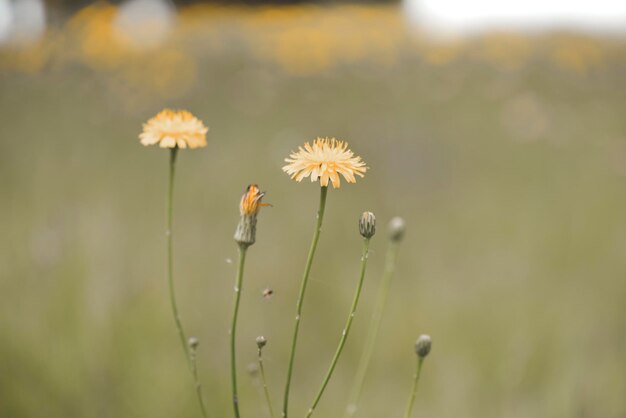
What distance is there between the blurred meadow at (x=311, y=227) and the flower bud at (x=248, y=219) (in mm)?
607

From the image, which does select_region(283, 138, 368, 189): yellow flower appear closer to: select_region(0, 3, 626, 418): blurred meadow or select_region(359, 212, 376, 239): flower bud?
select_region(359, 212, 376, 239): flower bud

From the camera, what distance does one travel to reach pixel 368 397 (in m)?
1.22

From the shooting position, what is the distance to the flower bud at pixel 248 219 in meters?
0.56

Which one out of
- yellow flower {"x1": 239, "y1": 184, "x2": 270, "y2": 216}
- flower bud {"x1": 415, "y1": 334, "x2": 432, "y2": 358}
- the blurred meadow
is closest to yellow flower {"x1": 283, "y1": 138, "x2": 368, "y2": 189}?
yellow flower {"x1": 239, "y1": 184, "x2": 270, "y2": 216}

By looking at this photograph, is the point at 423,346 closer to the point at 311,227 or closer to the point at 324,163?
the point at 324,163

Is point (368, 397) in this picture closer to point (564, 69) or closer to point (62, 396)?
point (62, 396)

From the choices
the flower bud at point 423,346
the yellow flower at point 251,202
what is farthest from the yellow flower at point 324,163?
the flower bud at point 423,346

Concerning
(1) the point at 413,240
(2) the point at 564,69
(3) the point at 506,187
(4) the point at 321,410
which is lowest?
(4) the point at 321,410

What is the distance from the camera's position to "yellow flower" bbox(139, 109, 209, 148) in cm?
63

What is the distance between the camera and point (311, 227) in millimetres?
1794

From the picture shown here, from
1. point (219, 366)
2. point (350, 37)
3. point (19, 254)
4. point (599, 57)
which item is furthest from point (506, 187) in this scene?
point (350, 37)

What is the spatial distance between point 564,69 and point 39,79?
2642mm

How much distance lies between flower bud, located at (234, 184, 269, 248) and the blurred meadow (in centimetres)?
61

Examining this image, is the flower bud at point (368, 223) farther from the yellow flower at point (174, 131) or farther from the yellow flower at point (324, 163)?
the yellow flower at point (174, 131)
